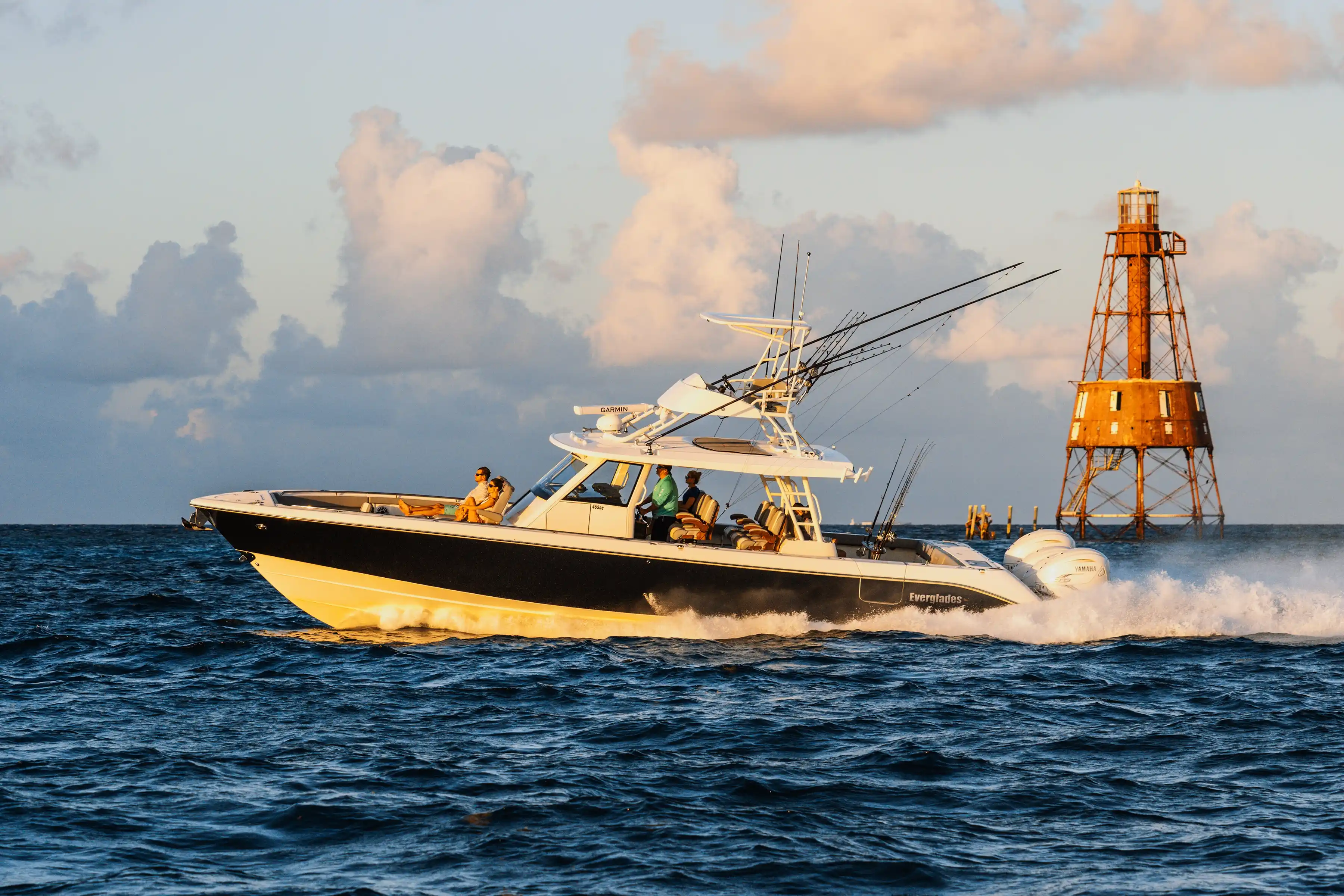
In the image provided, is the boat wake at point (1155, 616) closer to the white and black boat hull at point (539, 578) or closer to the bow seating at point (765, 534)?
the white and black boat hull at point (539, 578)

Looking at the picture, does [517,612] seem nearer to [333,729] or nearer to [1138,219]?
[333,729]

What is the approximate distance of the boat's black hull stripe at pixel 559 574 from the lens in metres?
16.1

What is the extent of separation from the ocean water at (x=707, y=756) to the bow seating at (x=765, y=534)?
97 cm

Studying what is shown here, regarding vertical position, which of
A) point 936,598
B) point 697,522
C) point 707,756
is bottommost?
point 707,756

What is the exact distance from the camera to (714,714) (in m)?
12.7

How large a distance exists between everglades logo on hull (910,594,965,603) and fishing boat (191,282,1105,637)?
1cm

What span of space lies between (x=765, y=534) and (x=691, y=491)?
1160mm

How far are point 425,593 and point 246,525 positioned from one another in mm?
2428

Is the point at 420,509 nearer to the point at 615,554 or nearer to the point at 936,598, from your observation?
the point at 615,554

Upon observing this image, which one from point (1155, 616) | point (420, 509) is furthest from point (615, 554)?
point (1155, 616)

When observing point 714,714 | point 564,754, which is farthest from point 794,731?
point 564,754

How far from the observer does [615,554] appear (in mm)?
16109

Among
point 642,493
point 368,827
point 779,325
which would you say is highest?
point 779,325

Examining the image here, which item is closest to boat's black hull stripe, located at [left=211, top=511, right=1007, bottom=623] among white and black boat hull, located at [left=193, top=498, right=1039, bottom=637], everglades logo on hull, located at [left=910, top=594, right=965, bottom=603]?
white and black boat hull, located at [left=193, top=498, right=1039, bottom=637]
